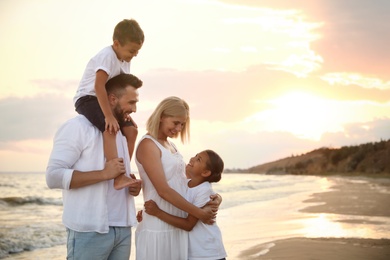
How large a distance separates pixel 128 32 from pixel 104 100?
0.77 m

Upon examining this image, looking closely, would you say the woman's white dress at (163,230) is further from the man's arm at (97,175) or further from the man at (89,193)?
the man's arm at (97,175)

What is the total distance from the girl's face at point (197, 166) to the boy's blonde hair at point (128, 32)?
3.20 feet

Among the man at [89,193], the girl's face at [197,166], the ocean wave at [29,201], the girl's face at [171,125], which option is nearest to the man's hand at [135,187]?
the man at [89,193]

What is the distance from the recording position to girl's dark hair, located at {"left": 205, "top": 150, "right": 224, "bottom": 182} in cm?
403

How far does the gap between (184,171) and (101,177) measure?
87cm

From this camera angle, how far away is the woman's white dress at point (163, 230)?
12.5 feet

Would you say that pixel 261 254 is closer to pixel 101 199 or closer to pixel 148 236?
pixel 148 236

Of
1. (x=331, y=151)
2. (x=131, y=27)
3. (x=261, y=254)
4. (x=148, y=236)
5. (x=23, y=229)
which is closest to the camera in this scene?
(x=148, y=236)

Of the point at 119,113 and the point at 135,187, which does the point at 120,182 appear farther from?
the point at 119,113

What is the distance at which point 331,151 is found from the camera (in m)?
59.6

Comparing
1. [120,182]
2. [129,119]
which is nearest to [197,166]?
[129,119]

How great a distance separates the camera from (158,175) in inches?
148

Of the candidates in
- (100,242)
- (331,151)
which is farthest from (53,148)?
(331,151)

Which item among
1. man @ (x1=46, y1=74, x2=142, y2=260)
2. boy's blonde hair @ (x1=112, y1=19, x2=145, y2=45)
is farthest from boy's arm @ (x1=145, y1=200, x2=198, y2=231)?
boy's blonde hair @ (x1=112, y1=19, x2=145, y2=45)
